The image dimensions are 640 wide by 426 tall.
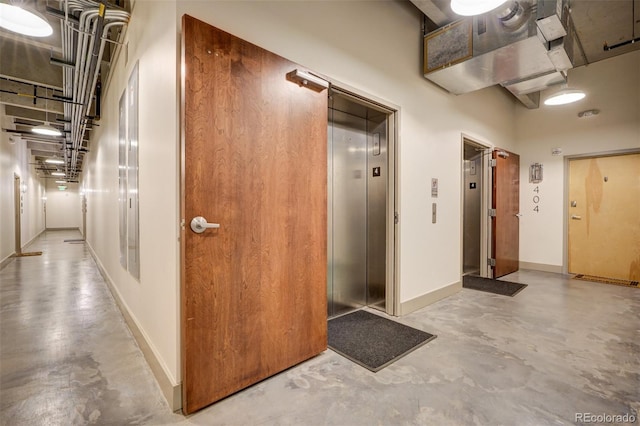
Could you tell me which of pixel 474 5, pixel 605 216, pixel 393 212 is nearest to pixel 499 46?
pixel 474 5

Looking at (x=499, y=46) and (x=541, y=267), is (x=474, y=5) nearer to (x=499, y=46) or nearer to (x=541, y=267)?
(x=499, y=46)

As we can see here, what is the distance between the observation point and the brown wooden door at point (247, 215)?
1.57m

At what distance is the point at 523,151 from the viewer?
18.6 feet

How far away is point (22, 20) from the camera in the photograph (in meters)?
2.26

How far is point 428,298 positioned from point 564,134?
447 cm

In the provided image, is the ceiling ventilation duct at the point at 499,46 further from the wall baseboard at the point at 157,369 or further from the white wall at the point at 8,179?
the white wall at the point at 8,179

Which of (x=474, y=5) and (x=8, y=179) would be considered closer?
(x=474, y=5)

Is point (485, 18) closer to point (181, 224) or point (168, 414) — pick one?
point (181, 224)

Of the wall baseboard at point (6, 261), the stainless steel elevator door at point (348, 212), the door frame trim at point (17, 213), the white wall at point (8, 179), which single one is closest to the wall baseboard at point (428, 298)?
the stainless steel elevator door at point (348, 212)

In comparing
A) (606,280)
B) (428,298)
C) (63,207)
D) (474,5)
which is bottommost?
(606,280)

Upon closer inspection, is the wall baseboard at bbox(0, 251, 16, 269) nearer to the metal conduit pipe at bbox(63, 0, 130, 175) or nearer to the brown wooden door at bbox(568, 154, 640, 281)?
the metal conduit pipe at bbox(63, 0, 130, 175)

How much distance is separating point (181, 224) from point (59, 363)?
5.74 ft

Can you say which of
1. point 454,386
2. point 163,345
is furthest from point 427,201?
point 163,345

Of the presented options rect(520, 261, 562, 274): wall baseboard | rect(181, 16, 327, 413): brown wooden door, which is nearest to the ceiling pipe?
rect(181, 16, 327, 413): brown wooden door
